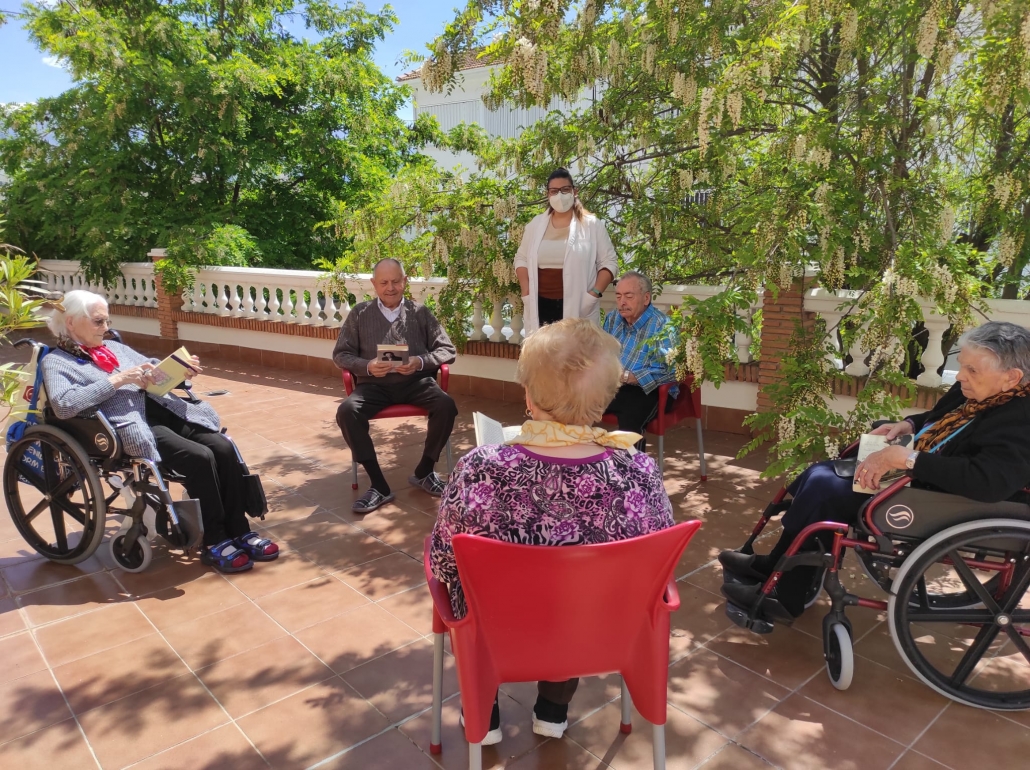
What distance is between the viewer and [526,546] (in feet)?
5.07

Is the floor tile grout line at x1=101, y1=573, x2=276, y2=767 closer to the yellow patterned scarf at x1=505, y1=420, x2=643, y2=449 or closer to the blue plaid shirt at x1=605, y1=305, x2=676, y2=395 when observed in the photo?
the yellow patterned scarf at x1=505, y1=420, x2=643, y2=449

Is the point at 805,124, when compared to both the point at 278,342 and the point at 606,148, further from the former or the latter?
the point at 278,342

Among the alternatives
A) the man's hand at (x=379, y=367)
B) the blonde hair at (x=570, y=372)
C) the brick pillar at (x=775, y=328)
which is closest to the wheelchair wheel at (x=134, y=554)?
the man's hand at (x=379, y=367)

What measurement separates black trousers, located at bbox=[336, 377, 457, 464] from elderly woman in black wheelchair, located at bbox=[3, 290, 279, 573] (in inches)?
31.7

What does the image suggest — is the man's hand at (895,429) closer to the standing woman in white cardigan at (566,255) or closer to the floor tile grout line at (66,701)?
the standing woman in white cardigan at (566,255)

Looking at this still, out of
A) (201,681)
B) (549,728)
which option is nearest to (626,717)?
(549,728)

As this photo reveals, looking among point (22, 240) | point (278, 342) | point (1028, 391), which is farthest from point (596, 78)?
point (22, 240)

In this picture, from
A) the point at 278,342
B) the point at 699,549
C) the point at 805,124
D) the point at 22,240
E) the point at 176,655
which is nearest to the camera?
the point at 176,655

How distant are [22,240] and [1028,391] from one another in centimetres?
1358

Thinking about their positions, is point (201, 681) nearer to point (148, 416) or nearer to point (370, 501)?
point (148, 416)

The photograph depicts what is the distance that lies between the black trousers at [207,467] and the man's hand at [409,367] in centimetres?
111

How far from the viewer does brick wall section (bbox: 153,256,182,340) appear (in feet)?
30.5

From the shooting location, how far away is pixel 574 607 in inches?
65.5

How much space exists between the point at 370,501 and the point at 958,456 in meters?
2.90
